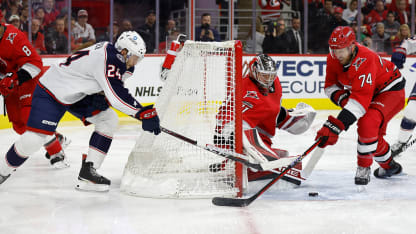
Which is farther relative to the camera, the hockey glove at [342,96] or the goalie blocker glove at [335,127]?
the hockey glove at [342,96]

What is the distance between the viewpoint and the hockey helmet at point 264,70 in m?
3.01

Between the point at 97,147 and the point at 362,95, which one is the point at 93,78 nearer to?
the point at 97,147

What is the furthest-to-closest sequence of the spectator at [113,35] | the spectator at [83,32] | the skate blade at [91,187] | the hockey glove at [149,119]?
1. the spectator at [113,35]
2. the spectator at [83,32]
3. the skate blade at [91,187]
4. the hockey glove at [149,119]

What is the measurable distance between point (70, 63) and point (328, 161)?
75.6 inches

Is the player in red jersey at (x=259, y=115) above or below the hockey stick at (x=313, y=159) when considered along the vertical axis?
above

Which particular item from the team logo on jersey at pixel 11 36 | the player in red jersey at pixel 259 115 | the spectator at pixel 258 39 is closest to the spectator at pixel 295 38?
the spectator at pixel 258 39

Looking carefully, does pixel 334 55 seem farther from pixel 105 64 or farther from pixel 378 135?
pixel 105 64

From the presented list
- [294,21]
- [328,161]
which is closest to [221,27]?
[294,21]

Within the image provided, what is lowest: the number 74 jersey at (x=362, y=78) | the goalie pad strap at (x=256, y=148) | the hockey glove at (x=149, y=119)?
the goalie pad strap at (x=256, y=148)

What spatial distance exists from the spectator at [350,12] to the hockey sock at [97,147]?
17.4 feet

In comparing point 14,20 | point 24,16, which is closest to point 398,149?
point 14,20

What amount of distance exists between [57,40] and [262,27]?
101 inches

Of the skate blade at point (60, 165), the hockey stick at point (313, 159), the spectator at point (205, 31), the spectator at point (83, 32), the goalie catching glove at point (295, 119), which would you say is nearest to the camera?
the hockey stick at point (313, 159)

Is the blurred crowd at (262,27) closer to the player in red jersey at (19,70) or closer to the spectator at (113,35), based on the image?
the spectator at (113,35)
